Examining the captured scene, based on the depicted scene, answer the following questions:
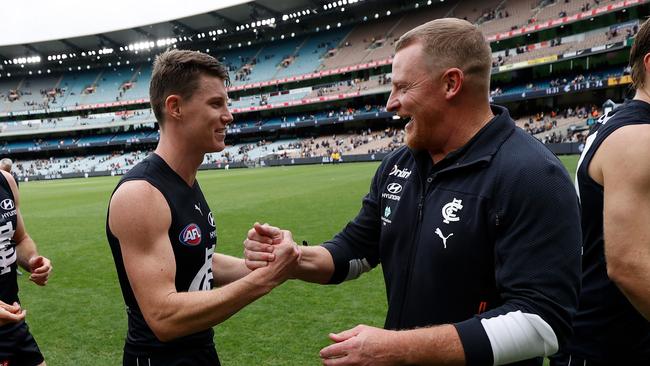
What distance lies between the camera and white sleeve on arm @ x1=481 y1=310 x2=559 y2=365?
1756 millimetres

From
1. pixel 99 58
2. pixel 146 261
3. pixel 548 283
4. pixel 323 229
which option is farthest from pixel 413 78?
pixel 99 58

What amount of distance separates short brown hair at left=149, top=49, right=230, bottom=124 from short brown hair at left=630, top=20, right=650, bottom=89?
2.40 m

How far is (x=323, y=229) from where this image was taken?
12.1m

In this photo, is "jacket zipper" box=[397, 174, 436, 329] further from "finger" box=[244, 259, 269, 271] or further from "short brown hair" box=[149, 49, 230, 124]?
"short brown hair" box=[149, 49, 230, 124]

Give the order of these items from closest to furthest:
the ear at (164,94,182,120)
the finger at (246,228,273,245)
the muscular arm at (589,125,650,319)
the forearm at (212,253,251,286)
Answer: the muscular arm at (589,125,650,319) < the finger at (246,228,273,245) < the ear at (164,94,182,120) < the forearm at (212,253,251,286)

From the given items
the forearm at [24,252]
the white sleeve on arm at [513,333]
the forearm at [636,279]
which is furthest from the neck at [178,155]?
the forearm at [636,279]

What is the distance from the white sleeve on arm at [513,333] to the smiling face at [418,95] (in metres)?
0.91

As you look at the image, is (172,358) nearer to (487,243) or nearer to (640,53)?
(487,243)

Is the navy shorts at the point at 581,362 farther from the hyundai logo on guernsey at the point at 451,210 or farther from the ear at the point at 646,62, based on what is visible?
the ear at the point at 646,62

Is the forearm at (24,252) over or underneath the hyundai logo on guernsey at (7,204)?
underneath

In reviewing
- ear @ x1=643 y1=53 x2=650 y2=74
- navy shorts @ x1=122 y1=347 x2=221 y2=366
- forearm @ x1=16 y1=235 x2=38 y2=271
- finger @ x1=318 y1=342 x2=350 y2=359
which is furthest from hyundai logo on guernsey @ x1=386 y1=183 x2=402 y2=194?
forearm @ x1=16 y1=235 x2=38 y2=271

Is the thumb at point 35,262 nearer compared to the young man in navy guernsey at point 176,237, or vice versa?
the young man in navy guernsey at point 176,237

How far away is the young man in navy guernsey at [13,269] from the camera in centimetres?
Answer: 346

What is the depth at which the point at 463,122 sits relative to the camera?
7.35ft
